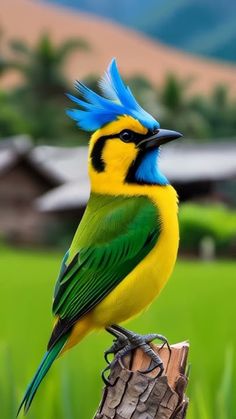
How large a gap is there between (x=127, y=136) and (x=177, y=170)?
1166 centimetres

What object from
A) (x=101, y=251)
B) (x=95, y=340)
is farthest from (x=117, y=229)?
(x=95, y=340)

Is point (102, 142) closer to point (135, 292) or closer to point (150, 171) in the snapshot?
point (150, 171)

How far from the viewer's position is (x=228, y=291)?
7660 millimetres

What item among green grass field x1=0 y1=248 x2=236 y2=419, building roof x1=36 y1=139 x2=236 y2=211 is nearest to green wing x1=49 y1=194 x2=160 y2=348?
green grass field x1=0 y1=248 x2=236 y2=419

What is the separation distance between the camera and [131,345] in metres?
1.54

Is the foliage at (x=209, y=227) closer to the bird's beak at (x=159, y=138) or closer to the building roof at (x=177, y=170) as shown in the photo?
the building roof at (x=177, y=170)

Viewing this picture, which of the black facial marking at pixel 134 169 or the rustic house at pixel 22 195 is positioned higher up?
the rustic house at pixel 22 195

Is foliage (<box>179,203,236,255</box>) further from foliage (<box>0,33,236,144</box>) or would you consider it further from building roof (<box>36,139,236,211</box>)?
foliage (<box>0,33,236,144</box>)

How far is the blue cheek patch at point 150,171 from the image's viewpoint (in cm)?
162

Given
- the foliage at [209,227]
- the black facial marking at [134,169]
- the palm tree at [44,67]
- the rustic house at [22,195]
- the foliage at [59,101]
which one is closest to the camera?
the black facial marking at [134,169]

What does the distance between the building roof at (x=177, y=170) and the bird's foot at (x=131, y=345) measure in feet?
34.0

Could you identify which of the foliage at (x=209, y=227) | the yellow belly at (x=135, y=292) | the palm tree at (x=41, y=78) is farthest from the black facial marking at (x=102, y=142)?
the palm tree at (x=41, y=78)

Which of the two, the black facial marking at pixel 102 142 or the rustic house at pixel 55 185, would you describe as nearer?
the black facial marking at pixel 102 142

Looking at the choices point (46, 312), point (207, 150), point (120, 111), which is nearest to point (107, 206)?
point (120, 111)
